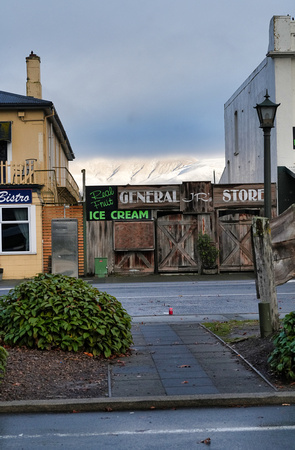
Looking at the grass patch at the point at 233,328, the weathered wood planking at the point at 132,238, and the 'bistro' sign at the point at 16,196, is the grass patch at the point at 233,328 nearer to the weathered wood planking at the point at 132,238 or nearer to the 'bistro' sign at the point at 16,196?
the weathered wood planking at the point at 132,238

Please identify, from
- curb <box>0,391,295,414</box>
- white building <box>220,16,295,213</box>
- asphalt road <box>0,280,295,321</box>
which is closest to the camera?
curb <box>0,391,295,414</box>

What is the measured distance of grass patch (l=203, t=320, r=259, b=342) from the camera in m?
9.93

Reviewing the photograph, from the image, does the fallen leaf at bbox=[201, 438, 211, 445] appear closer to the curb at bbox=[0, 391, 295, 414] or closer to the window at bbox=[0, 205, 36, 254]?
the curb at bbox=[0, 391, 295, 414]

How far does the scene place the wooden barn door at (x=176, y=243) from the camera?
2559 cm

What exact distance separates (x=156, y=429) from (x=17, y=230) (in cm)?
2070

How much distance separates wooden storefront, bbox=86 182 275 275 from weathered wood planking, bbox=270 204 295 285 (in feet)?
53.3

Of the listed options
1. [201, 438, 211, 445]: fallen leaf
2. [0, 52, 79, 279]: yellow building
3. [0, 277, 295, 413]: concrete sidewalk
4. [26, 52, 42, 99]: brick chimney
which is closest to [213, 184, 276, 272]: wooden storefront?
[0, 52, 79, 279]: yellow building

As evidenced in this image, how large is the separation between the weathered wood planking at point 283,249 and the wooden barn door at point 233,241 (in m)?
16.5

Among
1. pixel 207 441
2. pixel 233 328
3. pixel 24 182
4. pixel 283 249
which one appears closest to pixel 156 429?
pixel 207 441

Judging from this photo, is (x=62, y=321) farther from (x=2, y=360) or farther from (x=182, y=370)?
(x=182, y=370)

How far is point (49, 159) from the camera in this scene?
27.8m

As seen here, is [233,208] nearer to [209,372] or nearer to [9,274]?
[9,274]

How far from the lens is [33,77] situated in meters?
32.4

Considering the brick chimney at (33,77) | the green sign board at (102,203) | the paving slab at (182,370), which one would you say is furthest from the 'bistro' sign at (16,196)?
the paving slab at (182,370)
